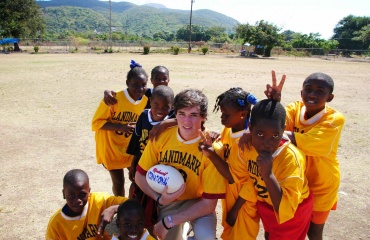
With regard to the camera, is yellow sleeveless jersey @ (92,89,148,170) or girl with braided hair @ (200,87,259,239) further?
yellow sleeveless jersey @ (92,89,148,170)

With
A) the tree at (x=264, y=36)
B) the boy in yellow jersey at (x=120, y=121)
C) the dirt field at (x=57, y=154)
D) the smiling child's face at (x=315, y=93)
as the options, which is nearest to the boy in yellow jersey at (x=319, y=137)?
the smiling child's face at (x=315, y=93)

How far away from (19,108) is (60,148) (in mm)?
4349

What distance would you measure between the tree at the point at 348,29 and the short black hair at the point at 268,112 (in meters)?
76.5

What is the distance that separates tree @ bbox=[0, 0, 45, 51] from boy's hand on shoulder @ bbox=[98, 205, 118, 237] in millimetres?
45075

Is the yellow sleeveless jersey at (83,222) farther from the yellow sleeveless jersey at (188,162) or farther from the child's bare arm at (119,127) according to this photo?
the child's bare arm at (119,127)

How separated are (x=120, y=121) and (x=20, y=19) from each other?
55.9 metres

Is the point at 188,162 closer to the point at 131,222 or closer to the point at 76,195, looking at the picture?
the point at 131,222

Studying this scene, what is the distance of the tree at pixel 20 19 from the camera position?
150ft

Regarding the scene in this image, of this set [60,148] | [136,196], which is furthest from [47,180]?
[136,196]

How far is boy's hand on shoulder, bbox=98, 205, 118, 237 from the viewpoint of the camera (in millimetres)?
2848

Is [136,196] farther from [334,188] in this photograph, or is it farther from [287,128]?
[334,188]

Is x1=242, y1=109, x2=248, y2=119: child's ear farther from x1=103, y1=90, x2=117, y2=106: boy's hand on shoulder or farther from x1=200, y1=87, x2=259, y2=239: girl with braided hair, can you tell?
x1=103, y1=90, x2=117, y2=106: boy's hand on shoulder

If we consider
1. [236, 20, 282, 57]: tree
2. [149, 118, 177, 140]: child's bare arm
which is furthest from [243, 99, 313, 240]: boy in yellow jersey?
[236, 20, 282, 57]: tree

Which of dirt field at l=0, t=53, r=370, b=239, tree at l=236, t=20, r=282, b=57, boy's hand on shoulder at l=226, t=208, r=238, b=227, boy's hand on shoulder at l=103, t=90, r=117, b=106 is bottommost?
dirt field at l=0, t=53, r=370, b=239
